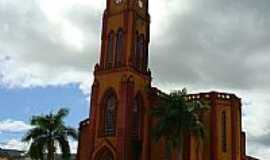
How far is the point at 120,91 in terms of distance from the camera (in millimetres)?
60344

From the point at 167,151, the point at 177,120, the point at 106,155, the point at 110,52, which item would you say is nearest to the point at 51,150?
the point at 106,155

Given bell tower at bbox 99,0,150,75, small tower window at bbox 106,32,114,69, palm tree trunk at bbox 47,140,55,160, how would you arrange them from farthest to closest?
1. small tower window at bbox 106,32,114,69
2. bell tower at bbox 99,0,150,75
3. palm tree trunk at bbox 47,140,55,160

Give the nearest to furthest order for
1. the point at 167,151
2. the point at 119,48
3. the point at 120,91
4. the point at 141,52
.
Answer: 1. the point at 167,151
2. the point at 120,91
3. the point at 119,48
4. the point at 141,52

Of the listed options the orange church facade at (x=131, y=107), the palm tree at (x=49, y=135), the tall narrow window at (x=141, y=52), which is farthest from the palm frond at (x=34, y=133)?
the tall narrow window at (x=141, y=52)

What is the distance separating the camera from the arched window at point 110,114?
6059cm

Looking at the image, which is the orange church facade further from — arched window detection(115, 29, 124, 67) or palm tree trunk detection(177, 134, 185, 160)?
palm tree trunk detection(177, 134, 185, 160)

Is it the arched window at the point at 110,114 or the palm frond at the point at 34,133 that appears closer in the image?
the palm frond at the point at 34,133

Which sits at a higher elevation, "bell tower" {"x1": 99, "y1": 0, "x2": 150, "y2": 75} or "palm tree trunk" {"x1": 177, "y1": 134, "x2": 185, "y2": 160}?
"bell tower" {"x1": 99, "y1": 0, "x2": 150, "y2": 75}

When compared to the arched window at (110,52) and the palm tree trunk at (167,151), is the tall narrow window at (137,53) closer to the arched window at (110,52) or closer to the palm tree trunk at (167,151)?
the arched window at (110,52)

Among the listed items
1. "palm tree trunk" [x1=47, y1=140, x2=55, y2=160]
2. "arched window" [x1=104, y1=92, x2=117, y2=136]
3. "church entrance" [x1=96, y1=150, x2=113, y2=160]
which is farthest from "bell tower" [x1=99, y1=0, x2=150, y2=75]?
"palm tree trunk" [x1=47, y1=140, x2=55, y2=160]

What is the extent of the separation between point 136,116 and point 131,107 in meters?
1.79

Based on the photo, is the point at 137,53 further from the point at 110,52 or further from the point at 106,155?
the point at 106,155

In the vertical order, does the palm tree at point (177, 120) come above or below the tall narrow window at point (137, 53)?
below

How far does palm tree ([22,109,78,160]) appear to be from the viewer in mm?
51406
